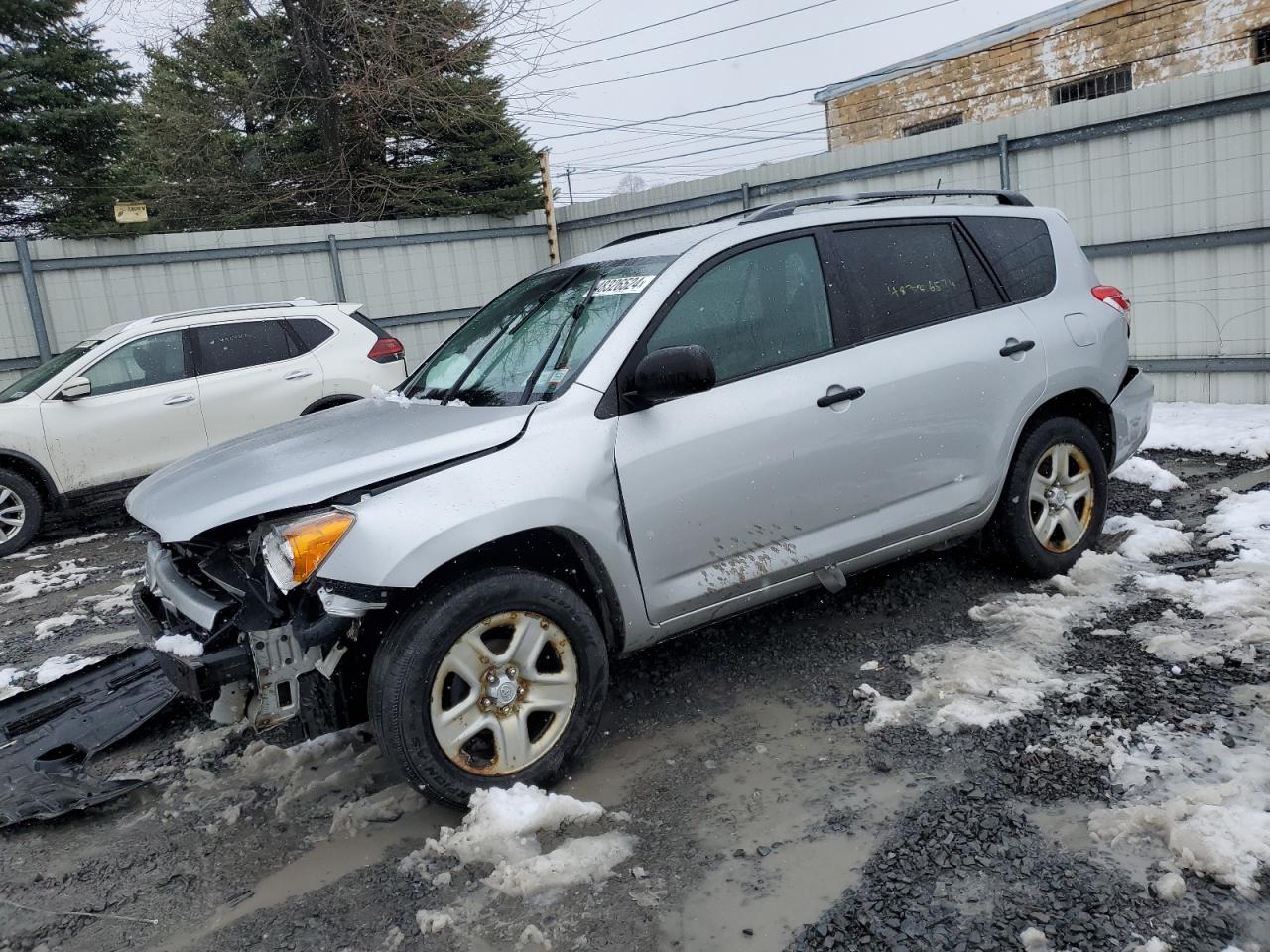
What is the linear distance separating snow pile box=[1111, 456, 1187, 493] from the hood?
4699 mm

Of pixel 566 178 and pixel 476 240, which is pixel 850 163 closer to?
pixel 476 240

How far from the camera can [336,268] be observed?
12.6 meters

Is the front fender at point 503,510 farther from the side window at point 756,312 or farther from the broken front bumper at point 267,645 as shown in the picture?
the side window at point 756,312

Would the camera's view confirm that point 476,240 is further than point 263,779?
Yes

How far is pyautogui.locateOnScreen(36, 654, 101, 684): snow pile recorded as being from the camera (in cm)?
469

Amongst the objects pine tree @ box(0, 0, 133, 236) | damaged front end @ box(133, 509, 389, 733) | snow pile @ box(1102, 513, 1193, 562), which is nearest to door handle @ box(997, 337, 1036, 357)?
snow pile @ box(1102, 513, 1193, 562)

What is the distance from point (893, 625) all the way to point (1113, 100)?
637 centimetres

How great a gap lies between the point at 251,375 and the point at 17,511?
2034 millimetres

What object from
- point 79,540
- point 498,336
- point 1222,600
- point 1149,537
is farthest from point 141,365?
point 1222,600

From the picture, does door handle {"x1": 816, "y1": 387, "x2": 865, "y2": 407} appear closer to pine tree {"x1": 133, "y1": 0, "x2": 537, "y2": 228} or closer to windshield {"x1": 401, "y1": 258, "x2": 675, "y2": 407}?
windshield {"x1": 401, "y1": 258, "x2": 675, "y2": 407}

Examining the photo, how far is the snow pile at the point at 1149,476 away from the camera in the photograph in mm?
6262

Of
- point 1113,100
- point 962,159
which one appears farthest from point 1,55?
point 1113,100

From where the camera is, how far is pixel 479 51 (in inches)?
650

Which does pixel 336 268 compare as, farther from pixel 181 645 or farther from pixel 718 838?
pixel 718 838
